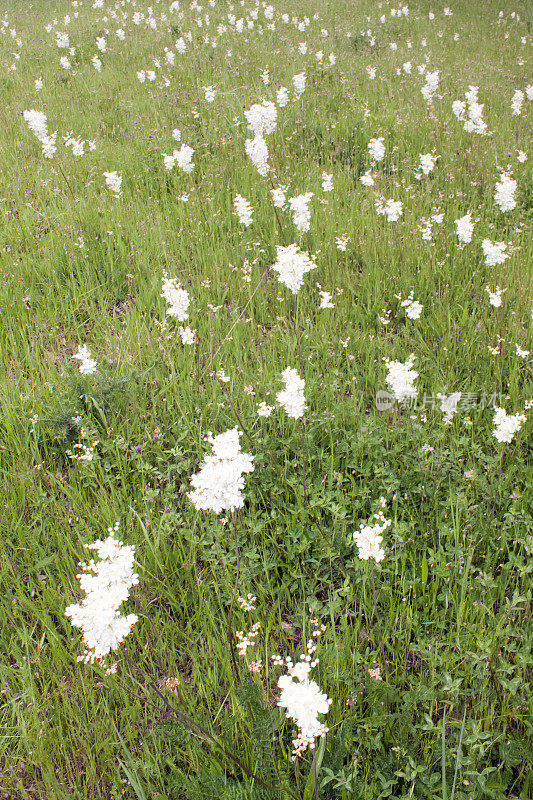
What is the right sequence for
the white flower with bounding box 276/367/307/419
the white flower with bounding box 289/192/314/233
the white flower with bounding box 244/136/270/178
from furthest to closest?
the white flower with bounding box 244/136/270/178 → the white flower with bounding box 289/192/314/233 → the white flower with bounding box 276/367/307/419

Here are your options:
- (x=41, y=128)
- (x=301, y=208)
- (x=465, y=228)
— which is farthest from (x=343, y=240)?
(x=41, y=128)

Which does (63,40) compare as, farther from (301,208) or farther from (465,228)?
(465,228)

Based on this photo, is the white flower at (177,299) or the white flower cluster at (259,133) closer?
the white flower at (177,299)

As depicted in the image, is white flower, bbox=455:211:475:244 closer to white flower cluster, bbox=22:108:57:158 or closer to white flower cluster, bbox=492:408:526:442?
white flower cluster, bbox=492:408:526:442

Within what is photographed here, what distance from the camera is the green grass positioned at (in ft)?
6.23

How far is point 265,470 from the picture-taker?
9.27ft

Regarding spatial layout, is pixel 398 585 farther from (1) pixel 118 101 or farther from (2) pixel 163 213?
(1) pixel 118 101

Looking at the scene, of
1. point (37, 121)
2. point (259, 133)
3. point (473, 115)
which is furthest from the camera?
point (473, 115)

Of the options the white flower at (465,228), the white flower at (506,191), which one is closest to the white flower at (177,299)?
the white flower at (465,228)

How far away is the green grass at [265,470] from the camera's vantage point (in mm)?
1897

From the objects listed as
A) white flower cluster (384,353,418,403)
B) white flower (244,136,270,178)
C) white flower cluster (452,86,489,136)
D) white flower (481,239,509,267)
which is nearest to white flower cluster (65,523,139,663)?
white flower cluster (384,353,418,403)

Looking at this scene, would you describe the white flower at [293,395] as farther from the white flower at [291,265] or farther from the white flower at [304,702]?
the white flower at [304,702]

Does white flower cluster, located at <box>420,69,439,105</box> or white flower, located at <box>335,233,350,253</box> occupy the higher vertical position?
white flower cluster, located at <box>420,69,439,105</box>

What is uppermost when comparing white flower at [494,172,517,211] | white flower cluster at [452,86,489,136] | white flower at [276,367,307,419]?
white flower cluster at [452,86,489,136]
